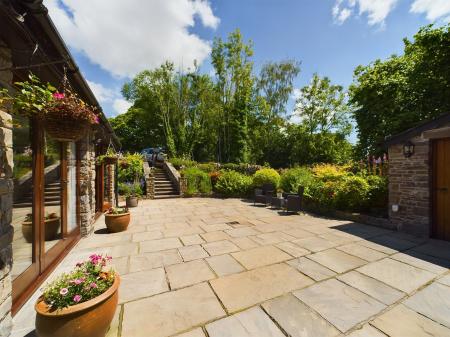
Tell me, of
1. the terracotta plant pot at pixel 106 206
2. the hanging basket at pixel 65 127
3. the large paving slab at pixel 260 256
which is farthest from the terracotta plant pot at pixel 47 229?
the terracotta plant pot at pixel 106 206

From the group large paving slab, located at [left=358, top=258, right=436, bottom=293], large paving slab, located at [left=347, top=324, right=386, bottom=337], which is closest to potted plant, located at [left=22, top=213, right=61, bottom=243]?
large paving slab, located at [left=347, top=324, right=386, bottom=337]

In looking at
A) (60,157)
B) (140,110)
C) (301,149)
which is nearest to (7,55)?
(60,157)

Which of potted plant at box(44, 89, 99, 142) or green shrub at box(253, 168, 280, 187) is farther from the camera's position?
green shrub at box(253, 168, 280, 187)

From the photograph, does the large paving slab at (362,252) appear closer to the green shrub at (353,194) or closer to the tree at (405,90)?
the green shrub at (353,194)

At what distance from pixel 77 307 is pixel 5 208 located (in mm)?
1142

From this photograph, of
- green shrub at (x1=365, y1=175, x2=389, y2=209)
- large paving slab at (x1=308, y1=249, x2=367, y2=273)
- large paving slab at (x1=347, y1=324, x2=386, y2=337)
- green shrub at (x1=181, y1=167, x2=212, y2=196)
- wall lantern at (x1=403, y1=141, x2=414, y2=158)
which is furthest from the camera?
green shrub at (x1=181, y1=167, x2=212, y2=196)

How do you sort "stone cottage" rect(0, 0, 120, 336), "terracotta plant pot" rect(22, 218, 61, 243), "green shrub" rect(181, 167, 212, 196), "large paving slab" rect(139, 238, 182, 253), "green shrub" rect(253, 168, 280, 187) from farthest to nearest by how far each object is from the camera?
"green shrub" rect(181, 167, 212, 196), "green shrub" rect(253, 168, 280, 187), "large paving slab" rect(139, 238, 182, 253), "terracotta plant pot" rect(22, 218, 61, 243), "stone cottage" rect(0, 0, 120, 336)

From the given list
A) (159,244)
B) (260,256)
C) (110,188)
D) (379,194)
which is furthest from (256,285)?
(110,188)

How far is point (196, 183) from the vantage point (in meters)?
12.4

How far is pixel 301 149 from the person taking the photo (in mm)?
20234

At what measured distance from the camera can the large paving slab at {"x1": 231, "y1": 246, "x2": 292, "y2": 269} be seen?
11.8 ft

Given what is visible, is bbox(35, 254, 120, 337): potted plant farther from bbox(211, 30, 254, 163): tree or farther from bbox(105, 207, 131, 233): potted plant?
bbox(211, 30, 254, 163): tree

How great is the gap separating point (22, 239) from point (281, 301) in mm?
3355

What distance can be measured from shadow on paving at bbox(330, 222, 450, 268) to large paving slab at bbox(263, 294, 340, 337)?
2.84m
